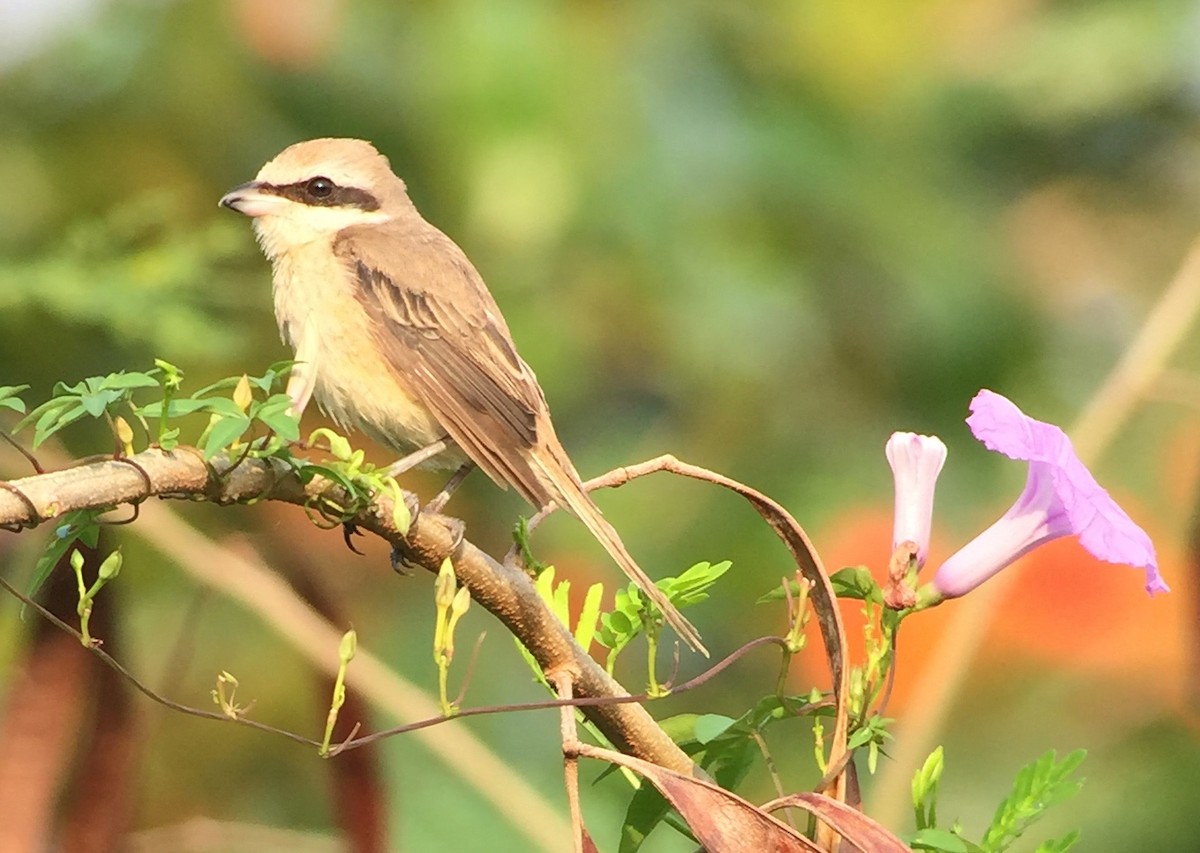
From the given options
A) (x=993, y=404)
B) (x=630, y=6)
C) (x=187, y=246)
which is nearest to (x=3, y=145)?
(x=187, y=246)

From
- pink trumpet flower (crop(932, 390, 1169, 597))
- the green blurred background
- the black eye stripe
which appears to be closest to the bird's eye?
the black eye stripe

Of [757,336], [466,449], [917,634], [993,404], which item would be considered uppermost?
[993,404]

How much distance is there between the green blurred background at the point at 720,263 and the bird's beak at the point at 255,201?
333mm

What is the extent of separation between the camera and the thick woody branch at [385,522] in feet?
4.17

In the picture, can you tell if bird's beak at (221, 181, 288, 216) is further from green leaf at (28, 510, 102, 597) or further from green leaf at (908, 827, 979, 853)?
green leaf at (908, 827, 979, 853)

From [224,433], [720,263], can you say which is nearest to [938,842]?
[224,433]

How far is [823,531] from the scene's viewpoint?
14.5ft

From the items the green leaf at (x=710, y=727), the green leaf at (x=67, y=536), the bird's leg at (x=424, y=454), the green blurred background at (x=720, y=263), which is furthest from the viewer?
the green blurred background at (x=720, y=263)

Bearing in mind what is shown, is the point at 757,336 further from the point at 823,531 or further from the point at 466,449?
the point at 466,449

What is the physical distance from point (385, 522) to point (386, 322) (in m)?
1.68

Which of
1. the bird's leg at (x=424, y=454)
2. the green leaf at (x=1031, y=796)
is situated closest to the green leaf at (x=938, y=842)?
the green leaf at (x=1031, y=796)

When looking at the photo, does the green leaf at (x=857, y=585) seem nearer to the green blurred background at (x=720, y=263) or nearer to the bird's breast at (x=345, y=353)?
the bird's breast at (x=345, y=353)

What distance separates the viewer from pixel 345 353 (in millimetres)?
3158

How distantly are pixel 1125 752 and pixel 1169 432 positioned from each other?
3.97 feet
